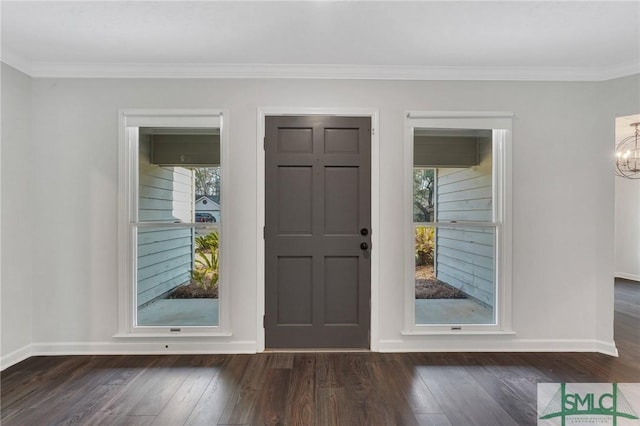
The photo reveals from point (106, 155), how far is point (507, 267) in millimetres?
3758

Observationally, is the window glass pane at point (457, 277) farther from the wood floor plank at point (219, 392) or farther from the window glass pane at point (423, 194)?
the wood floor plank at point (219, 392)

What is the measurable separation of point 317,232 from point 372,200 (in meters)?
0.58

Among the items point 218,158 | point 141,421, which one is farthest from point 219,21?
point 141,421

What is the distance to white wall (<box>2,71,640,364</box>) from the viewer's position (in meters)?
2.99

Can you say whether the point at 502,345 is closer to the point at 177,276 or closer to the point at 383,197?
the point at 383,197

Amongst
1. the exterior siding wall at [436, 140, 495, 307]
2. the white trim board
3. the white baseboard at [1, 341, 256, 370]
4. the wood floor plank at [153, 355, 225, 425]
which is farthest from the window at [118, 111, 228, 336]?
the white trim board

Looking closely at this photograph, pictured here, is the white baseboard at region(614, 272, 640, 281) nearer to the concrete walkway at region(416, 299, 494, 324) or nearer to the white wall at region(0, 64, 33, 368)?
the concrete walkway at region(416, 299, 494, 324)

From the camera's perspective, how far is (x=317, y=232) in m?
3.06

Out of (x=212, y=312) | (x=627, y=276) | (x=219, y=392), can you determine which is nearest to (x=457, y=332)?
(x=219, y=392)

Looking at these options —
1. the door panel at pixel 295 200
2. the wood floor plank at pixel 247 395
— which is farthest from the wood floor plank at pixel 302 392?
the door panel at pixel 295 200

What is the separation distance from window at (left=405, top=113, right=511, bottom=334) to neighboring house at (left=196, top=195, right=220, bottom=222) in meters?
1.74

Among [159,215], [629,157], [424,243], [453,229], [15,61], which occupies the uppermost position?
[15,61]

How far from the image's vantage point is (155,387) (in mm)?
2441

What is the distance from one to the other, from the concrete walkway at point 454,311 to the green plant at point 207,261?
191 cm
